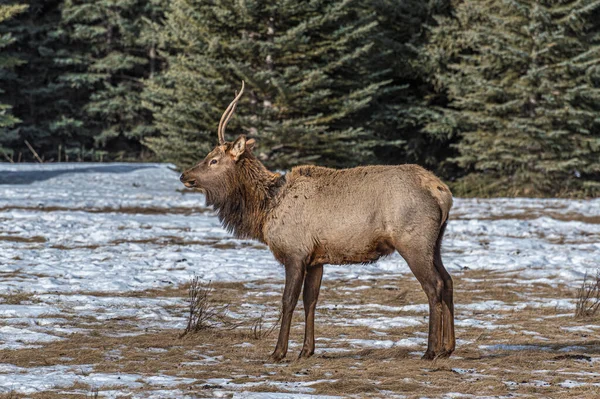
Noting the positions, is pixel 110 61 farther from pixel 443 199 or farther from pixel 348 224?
pixel 443 199

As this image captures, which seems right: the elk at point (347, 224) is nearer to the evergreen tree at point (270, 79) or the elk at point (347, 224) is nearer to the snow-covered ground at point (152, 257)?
the snow-covered ground at point (152, 257)

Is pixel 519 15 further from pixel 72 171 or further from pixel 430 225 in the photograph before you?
pixel 430 225

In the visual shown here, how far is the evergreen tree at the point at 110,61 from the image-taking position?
133 ft

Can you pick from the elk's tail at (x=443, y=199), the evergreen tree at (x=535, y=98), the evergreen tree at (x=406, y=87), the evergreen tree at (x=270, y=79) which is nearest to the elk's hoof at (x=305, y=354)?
the elk's tail at (x=443, y=199)

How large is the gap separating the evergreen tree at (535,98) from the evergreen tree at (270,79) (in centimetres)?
400

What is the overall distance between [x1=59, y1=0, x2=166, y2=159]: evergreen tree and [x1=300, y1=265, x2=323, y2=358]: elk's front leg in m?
32.4

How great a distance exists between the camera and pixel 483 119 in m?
27.0

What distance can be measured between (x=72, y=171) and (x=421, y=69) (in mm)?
13314

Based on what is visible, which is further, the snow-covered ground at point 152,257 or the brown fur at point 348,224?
the snow-covered ground at point 152,257

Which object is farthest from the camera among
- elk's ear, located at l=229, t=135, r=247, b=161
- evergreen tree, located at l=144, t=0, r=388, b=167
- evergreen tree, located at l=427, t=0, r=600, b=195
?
evergreen tree, located at l=427, t=0, r=600, b=195

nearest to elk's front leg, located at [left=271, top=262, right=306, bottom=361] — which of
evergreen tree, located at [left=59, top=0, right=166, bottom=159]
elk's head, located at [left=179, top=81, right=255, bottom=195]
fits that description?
elk's head, located at [left=179, top=81, right=255, bottom=195]

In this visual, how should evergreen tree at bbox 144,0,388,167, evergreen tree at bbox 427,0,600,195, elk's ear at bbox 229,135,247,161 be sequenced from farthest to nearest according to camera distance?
evergreen tree at bbox 427,0,600,195
evergreen tree at bbox 144,0,388,167
elk's ear at bbox 229,135,247,161

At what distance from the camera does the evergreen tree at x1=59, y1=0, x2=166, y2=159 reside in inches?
1597

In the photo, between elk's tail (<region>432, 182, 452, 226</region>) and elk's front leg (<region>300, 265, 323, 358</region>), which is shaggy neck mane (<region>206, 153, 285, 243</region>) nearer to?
elk's front leg (<region>300, 265, 323, 358</region>)
